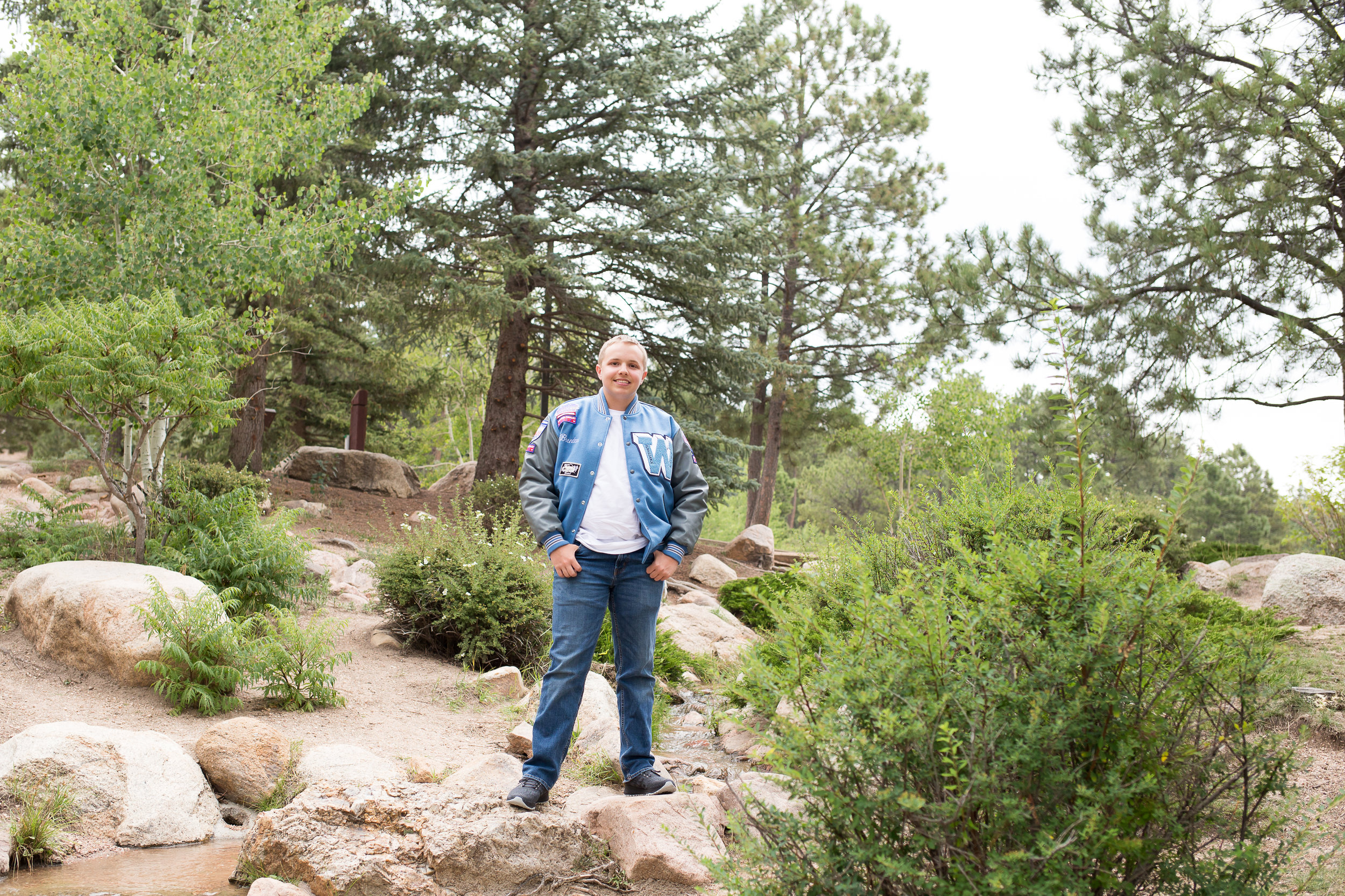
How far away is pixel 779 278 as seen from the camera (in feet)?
75.4

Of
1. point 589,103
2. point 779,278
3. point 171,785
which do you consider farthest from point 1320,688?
point 779,278

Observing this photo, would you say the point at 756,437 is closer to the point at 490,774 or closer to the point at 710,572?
the point at 710,572

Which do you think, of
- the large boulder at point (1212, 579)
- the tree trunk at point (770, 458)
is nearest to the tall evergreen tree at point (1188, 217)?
the large boulder at point (1212, 579)

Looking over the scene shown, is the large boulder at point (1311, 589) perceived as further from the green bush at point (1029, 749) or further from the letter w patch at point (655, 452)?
the green bush at point (1029, 749)

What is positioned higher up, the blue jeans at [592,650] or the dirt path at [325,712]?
the blue jeans at [592,650]

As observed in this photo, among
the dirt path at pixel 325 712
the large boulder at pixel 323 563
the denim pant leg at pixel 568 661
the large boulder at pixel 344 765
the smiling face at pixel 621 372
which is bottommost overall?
the dirt path at pixel 325 712

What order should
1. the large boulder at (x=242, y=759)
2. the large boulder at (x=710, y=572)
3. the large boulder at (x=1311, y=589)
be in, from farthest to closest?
the large boulder at (x=710, y=572), the large boulder at (x=1311, y=589), the large boulder at (x=242, y=759)

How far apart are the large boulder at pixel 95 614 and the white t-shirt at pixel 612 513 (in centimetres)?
315

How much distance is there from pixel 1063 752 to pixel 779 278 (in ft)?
70.8

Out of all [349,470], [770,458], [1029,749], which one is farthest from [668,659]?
[770,458]

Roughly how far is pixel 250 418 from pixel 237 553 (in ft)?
27.7

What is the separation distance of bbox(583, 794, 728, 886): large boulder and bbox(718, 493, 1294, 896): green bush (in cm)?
98

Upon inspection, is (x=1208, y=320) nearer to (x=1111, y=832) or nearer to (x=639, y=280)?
(x=639, y=280)

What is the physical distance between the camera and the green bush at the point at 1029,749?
6.37 feet
